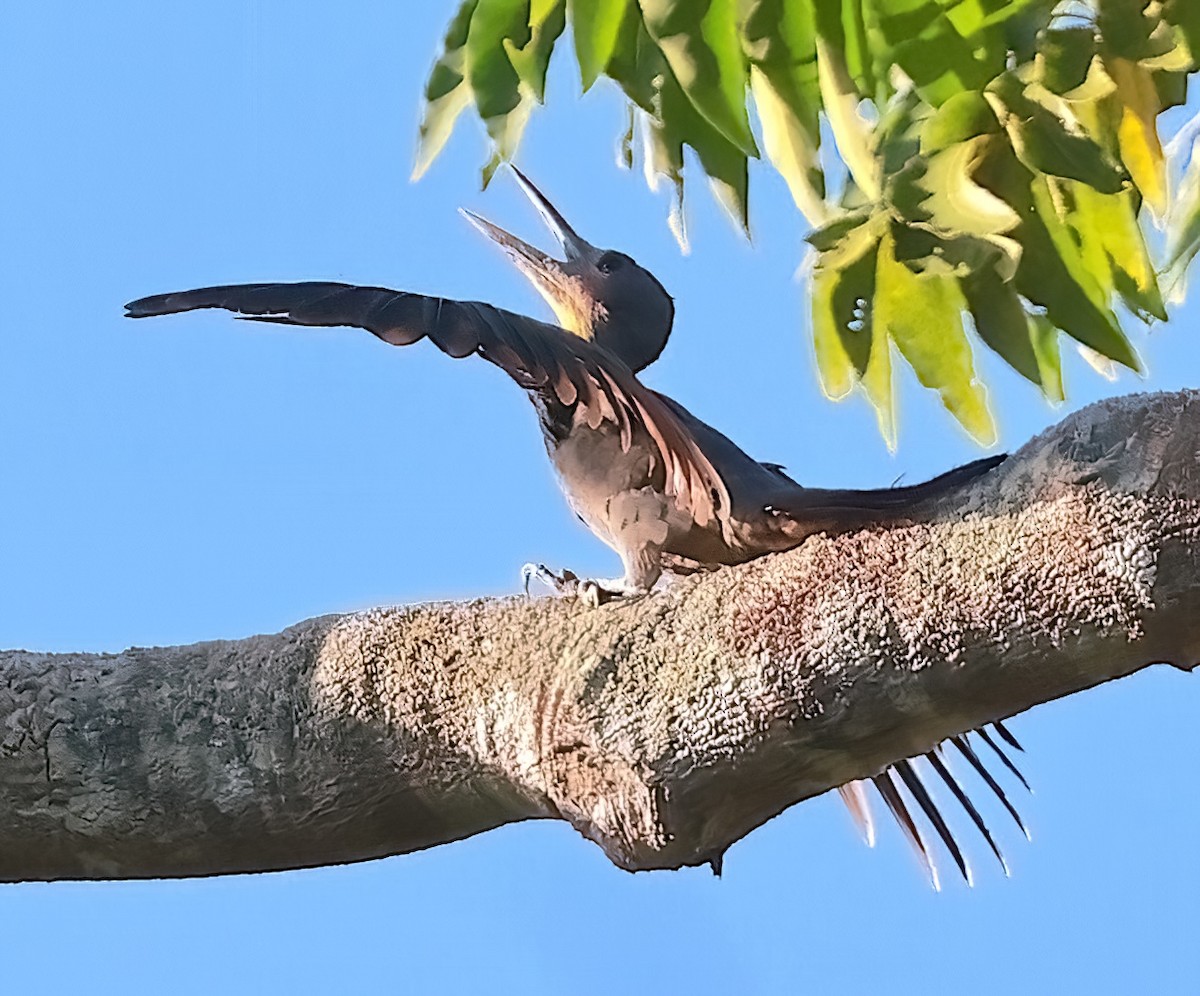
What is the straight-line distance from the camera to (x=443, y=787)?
972 mm

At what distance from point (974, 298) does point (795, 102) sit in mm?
204

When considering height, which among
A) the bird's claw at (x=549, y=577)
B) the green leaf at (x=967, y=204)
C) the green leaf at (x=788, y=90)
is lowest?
the bird's claw at (x=549, y=577)

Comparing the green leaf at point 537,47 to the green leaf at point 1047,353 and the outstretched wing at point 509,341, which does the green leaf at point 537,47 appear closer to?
the outstretched wing at point 509,341

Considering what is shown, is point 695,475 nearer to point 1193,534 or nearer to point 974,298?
point 974,298

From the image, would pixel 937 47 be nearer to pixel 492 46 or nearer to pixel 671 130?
pixel 671 130

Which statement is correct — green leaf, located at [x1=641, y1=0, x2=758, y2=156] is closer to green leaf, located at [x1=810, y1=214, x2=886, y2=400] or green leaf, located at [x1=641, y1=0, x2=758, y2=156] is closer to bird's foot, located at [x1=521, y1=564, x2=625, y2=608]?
green leaf, located at [x1=810, y1=214, x2=886, y2=400]

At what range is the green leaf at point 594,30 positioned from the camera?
39.9 inches

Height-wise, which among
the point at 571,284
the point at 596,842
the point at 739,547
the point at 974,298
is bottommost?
the point at 596,842

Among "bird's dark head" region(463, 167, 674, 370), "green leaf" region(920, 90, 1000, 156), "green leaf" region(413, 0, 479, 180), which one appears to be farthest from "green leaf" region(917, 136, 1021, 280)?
"bird's dark head" region(463, 167, 674, 370)

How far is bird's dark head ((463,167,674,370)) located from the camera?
147 centimetres

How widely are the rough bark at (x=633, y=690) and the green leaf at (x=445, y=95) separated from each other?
1.29 feet

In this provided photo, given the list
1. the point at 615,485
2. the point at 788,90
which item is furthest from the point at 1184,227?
the point at 615,485

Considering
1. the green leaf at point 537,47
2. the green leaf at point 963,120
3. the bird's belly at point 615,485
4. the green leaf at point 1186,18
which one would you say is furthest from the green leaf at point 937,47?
the bird's belly at point 615,485

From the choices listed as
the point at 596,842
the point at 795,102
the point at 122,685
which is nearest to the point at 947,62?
the point at 795,102
